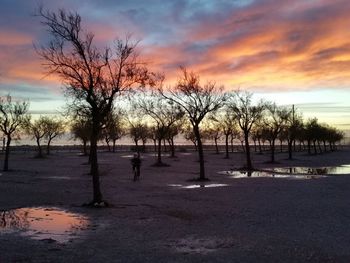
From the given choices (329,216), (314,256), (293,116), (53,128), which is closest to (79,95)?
(329,216)

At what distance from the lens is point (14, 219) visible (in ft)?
59.1

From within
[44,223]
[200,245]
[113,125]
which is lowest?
[200,245]

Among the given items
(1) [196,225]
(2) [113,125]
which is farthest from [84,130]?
(1) [196,225]

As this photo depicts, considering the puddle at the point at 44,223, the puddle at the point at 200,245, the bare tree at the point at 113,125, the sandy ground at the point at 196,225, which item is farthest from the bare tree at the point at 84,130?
the puddle at the point at 200,245

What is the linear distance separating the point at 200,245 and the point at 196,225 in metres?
3.43

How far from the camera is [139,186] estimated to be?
32062 millimetres

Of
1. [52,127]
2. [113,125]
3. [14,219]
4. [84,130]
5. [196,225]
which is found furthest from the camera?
[52,127]

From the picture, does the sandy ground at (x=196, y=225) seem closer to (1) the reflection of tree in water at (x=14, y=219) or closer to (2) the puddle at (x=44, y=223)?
(2) the puddle at (x=44, y=223)

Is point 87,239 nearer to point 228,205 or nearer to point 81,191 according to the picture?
point 228,205

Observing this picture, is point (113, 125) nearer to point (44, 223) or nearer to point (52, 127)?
point (44, 223)

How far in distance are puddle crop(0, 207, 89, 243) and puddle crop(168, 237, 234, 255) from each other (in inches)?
128

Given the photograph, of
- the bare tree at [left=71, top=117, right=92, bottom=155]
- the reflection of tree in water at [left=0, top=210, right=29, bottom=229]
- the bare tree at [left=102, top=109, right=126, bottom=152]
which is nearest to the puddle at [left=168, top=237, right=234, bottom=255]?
the reflection of tree in water at [left=0, top=210, right=29, bottom=229]

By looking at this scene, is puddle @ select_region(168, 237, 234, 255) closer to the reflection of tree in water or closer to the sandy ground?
the sandy ground

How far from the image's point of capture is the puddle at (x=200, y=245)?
42.5ft
